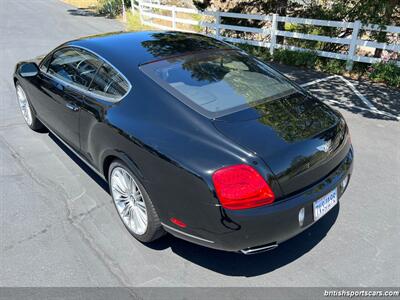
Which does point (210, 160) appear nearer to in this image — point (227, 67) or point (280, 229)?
point (280, 229)

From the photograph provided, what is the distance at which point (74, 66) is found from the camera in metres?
3.92

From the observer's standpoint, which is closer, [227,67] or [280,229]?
[280,229]

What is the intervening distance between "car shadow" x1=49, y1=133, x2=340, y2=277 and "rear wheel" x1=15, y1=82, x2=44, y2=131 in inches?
122

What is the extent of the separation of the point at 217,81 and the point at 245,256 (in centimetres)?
155

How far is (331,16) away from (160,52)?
8.35 m

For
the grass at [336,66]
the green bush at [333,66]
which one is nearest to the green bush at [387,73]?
the grass at [336,66]

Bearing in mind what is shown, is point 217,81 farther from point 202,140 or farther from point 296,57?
point 296,57

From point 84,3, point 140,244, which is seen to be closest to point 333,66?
point 140,244

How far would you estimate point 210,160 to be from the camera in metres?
2.46

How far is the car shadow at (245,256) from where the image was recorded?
2.91 m

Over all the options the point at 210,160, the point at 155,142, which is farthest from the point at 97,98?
the point at 210,160

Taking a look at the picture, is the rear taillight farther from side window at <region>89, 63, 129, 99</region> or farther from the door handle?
the door handle

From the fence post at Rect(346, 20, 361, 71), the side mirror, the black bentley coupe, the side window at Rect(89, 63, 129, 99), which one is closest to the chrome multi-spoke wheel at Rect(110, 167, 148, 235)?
the black bentley coupe

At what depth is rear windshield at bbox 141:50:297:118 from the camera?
2922 millimetres
